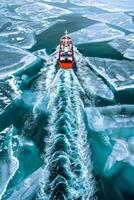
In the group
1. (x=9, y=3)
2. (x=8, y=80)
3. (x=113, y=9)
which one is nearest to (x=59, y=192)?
(x=8, y=80)

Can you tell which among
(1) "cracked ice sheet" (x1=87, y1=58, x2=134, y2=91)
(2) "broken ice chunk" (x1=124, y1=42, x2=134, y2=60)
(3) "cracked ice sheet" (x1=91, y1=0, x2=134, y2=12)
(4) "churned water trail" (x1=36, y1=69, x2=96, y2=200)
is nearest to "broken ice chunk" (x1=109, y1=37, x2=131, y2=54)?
(2) "broken ice chunk" (x1=124, y1=42, x2=134, y2=60)

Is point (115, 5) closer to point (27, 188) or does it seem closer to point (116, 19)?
point (116, 19)

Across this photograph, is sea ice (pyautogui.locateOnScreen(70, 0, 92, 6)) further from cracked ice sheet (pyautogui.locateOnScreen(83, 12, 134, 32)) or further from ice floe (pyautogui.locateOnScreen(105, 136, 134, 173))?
ice floe (pyautogui.locateOnScreen(105, 136, 134, 173))

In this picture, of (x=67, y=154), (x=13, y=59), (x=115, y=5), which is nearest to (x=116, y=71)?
(x=13, y=59)

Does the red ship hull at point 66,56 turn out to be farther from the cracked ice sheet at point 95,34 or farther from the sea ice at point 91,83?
the cracked ice sheet at point 95,34

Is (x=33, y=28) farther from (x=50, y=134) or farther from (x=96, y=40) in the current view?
(x=50, y=134)

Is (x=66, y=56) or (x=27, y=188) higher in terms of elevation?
(x=66, y=56)
